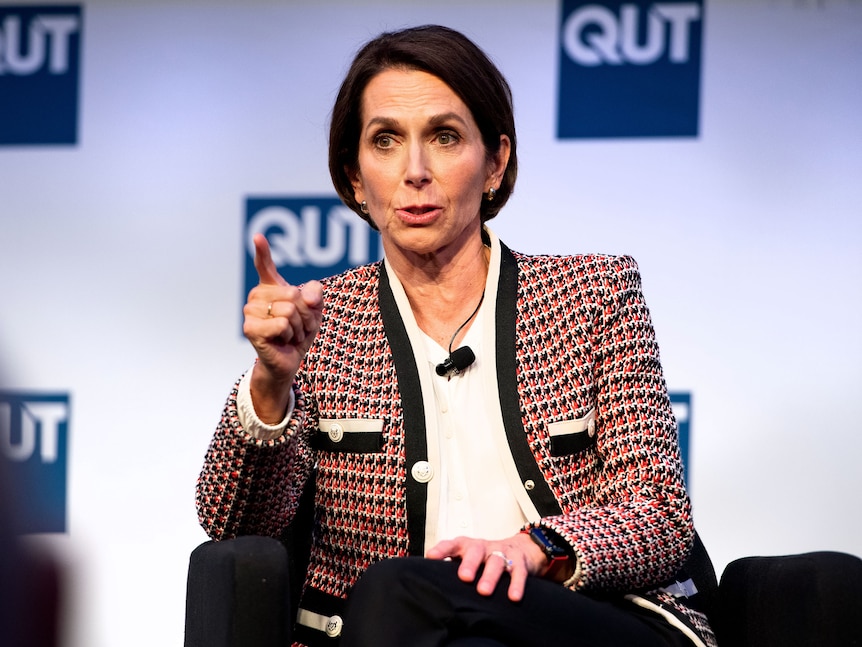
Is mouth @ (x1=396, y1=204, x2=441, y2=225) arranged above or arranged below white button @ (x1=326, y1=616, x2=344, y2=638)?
above

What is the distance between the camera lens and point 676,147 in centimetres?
322

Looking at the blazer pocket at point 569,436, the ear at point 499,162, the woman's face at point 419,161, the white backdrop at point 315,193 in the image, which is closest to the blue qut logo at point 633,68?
the white backdrop at point 315,193

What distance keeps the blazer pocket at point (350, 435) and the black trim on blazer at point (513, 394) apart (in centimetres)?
21

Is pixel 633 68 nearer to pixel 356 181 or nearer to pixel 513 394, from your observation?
pixel 356 181

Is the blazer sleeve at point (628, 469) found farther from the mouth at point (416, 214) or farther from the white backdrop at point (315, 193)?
the white backdrop at point (315, 193)

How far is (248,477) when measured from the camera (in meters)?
1.94

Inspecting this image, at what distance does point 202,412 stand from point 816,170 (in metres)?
1.73

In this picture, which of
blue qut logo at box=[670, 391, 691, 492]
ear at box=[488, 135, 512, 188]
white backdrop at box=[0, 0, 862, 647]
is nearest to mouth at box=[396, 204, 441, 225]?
ear at box=[488, 135, 512, 188]

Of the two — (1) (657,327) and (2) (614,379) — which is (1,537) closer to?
(2) (614,379)

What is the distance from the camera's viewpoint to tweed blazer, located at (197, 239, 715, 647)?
1.94 meters

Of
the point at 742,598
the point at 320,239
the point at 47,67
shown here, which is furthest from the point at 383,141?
the point at 47,67

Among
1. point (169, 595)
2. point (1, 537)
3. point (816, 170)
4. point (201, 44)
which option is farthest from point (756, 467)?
point (1, 537)

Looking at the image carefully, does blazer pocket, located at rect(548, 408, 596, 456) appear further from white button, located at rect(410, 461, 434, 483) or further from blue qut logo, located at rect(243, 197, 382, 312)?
blue qut logo, located at rect(243, 197, 382, 312)

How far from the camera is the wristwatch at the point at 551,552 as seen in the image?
1.83 meters
